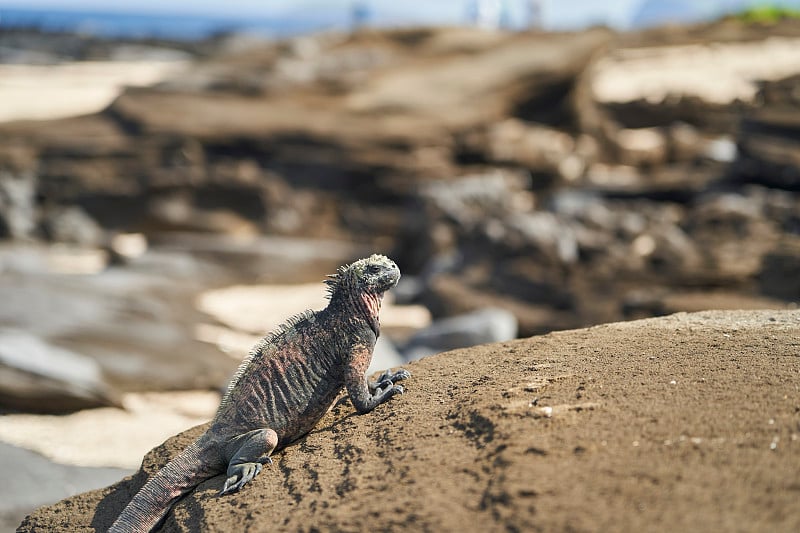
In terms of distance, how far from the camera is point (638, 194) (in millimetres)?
15438

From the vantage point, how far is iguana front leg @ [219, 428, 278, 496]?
11.1 feet

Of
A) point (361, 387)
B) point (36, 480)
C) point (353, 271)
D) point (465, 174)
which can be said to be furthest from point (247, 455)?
point (465, 174)

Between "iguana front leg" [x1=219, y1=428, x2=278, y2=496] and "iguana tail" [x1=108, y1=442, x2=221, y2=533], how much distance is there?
0.14 m

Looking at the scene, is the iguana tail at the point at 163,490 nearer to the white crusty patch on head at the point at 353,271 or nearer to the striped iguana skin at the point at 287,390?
the striped iguana skin at the point at 287,390

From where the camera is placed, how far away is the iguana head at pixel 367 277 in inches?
153

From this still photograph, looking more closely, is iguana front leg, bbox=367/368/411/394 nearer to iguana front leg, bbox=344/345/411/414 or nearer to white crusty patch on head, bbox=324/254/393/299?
iguana front leg, bbox=344/345/411/414

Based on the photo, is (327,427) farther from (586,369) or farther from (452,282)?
(452,282)

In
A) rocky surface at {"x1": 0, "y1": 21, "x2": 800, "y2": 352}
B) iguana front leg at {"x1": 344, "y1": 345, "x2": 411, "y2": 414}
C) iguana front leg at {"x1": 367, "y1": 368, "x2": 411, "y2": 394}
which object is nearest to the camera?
iguana front leg at {"x1": 344, "y1": 345, "x2": 411, "y2": 414}

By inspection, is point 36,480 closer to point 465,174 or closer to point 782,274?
point 782,274

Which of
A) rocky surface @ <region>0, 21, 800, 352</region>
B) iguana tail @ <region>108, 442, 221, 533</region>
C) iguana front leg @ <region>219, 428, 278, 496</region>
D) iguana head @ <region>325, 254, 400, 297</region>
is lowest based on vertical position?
rocky surface @ <region>0, 21, 800, 352</region>

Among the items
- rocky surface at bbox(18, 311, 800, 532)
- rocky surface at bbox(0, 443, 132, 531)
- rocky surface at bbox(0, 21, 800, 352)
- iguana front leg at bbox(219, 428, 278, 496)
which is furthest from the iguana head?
rocky surface at bbox(0, 21, 800, 352)

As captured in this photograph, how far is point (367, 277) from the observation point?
3.90 m

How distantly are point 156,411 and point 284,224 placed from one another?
8127 mm

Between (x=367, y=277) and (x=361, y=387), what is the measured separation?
543 mm
